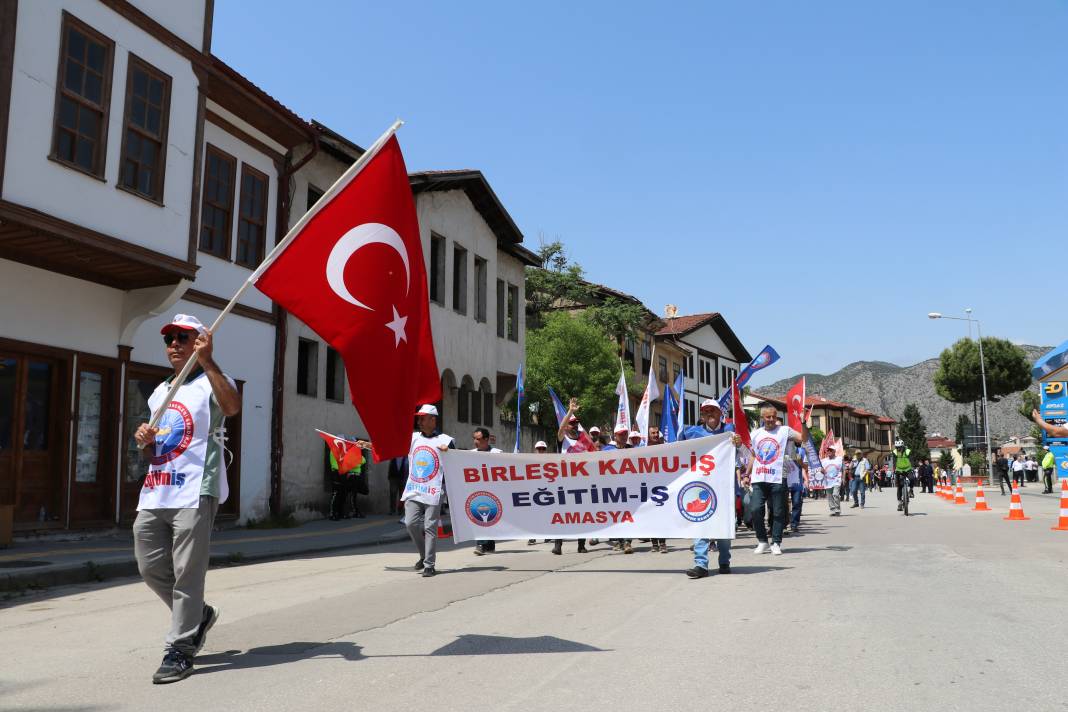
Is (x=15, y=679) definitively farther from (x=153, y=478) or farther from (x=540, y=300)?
(x=540, y=300)

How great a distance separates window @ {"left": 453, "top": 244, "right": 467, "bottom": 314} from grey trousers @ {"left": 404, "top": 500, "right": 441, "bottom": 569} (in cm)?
1854

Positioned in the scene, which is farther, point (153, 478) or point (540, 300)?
point (540, 300)

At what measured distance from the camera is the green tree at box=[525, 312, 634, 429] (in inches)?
1420

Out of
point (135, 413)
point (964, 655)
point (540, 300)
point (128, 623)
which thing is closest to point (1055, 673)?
point (964, 655)

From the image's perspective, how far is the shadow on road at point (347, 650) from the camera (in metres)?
5.85

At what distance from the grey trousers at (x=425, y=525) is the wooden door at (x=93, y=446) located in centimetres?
658

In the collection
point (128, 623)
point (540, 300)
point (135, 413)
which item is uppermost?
point (540, 300)

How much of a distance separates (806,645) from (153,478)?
4.23 metres

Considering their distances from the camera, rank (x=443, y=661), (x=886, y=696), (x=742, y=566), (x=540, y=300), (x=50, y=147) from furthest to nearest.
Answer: (x=540, y=300)
(x=50, y=147)
(x=742, y=566)
(x=443, y=661)
(x=886, y=696)

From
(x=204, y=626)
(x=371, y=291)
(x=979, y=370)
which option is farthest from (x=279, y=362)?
(x=979, y=370)

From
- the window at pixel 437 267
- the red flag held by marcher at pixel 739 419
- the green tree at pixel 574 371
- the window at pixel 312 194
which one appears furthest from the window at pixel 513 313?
the red flag held by marcher at pixel 739 419

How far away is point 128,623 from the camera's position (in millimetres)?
7730

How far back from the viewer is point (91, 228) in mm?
13305

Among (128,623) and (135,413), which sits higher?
(135,413)
